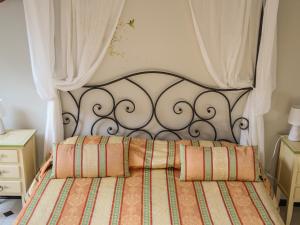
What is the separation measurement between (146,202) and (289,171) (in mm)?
1256

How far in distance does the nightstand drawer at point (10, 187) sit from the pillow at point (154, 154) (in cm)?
95

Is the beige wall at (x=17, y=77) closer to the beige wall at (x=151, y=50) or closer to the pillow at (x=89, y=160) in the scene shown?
the beige wall at (x=151, y=50)

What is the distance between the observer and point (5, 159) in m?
2.86

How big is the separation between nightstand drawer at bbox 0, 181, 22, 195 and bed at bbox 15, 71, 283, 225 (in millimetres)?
259

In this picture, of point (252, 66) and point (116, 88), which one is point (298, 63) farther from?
point (116, 88)

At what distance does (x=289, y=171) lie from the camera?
292 cm

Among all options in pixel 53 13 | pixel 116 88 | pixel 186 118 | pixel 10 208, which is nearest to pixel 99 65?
pixel 116 88

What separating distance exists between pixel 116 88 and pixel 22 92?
812 millimetres

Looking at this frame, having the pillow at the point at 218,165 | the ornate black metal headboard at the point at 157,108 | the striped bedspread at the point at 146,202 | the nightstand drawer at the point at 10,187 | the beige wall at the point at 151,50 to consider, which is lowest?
the nightstand drawer at the point at 10,187

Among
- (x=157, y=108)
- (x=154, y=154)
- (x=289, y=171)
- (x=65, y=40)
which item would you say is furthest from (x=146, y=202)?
(x=65, y=40)

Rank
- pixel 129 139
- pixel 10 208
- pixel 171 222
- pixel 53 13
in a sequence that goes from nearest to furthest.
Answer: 1. pixel 171 222
2. pixel 53 13
3. pixel 129 139
4. pixel 10 208

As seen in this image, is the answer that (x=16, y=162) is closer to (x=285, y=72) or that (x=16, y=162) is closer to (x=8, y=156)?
(x=8, y=156)

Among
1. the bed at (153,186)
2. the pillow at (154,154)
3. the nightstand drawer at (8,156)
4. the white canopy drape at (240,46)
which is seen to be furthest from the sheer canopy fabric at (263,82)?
the nightstand drawer at (8,156)

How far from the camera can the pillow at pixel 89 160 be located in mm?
2695
